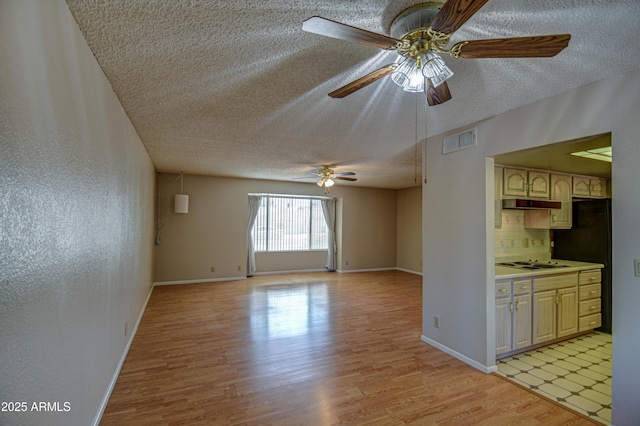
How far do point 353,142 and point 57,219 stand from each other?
3025 millimetres

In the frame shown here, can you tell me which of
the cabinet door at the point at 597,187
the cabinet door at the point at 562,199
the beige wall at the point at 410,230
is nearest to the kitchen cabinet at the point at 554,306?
the cabinet door at the point at 562,199

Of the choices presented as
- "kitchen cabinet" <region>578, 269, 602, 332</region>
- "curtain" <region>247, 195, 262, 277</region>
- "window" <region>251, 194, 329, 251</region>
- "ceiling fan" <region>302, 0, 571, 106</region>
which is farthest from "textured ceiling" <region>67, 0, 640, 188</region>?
"window" <region>251, 194, 329, 251</region>

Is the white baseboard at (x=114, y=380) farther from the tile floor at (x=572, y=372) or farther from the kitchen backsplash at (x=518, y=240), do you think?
the kitchen backsplash at (x=518, y=240)

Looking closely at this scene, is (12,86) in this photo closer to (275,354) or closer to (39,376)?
(39,376)

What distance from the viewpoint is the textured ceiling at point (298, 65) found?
4.60ft

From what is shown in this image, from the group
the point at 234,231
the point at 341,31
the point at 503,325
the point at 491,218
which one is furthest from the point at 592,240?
the point at 234,231

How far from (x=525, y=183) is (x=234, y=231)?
5.69 meters

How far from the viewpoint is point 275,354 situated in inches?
122

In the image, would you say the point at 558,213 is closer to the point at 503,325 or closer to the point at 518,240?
the point at 518,240

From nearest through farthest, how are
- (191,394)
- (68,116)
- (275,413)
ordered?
(68,116) < (275,413) < (191,394)

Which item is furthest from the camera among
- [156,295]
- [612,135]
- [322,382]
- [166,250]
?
[166,250]

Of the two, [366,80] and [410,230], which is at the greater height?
[366,80]

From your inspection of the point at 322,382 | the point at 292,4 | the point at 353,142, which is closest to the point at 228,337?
the point at 322,382

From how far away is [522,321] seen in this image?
3.10 m
